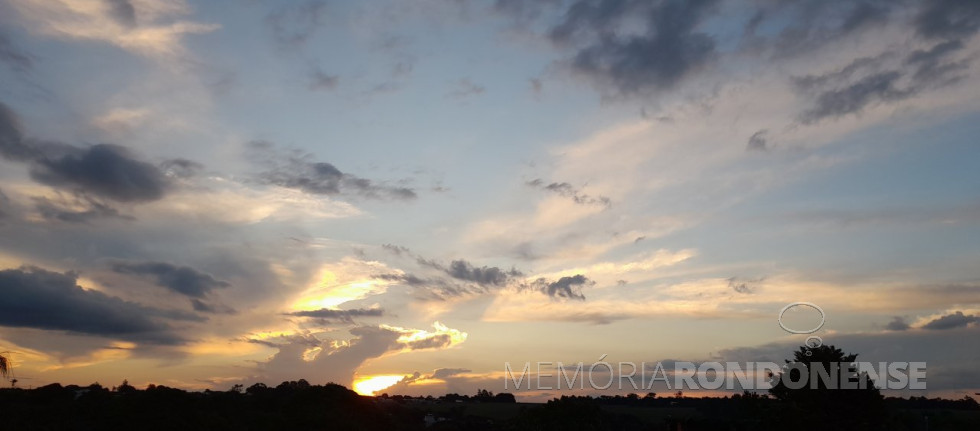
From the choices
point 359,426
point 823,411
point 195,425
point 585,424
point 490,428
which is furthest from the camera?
point 490,428

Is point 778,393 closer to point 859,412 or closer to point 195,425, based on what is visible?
point 859,412

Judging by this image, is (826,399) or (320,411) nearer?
(826,399)

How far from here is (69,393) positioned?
87.1 metres

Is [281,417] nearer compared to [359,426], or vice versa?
[281,417]

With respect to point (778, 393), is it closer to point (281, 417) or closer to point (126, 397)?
point (281, 417)

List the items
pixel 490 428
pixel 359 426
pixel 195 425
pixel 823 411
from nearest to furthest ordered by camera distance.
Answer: pixel 823 411 < pixel 195 425 < pixel 359 426 < pixel 490 428

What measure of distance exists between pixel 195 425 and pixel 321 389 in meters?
33.9

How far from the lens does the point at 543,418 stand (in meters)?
94.6

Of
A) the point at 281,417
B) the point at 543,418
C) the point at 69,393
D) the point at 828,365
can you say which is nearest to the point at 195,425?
the point at 281,417

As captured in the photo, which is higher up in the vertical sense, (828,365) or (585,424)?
(828,365)

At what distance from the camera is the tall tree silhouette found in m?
64.1

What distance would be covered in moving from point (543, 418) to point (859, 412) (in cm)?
3997

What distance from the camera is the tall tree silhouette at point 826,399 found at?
210 ft

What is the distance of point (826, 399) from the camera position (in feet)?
218
